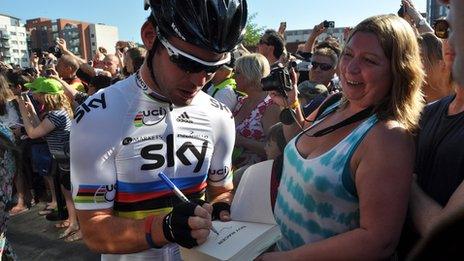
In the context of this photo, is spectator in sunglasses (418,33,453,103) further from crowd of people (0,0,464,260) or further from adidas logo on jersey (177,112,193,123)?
adidas logo on jersey (177,112,193,123)

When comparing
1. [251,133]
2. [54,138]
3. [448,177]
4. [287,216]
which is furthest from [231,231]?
[54,138]

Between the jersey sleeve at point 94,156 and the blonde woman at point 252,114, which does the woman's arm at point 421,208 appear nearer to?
the jersey sleeve at point 94,156

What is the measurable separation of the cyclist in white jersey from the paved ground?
319 cm

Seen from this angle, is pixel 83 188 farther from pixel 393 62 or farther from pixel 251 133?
pixel 251 133

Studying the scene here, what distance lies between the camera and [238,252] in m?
1.28

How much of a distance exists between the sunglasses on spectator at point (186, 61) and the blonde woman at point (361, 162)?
63cm

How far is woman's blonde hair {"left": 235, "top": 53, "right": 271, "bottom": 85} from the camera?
3.99m

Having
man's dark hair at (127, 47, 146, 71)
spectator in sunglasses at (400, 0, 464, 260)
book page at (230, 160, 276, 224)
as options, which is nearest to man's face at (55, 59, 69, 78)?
man's dark hair at (127, 47, 146, 71)

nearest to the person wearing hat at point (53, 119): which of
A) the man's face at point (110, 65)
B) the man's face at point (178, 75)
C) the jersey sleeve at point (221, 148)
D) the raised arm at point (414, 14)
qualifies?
the man's face at point (110, 65)

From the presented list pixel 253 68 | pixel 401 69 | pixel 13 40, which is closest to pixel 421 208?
pixel 401 69

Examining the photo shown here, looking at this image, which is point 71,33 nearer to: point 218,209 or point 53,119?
point 53,119

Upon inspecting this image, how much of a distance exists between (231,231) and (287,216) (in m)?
0.45

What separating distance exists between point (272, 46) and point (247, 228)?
14.1 feet

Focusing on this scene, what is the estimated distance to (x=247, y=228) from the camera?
1485mm
